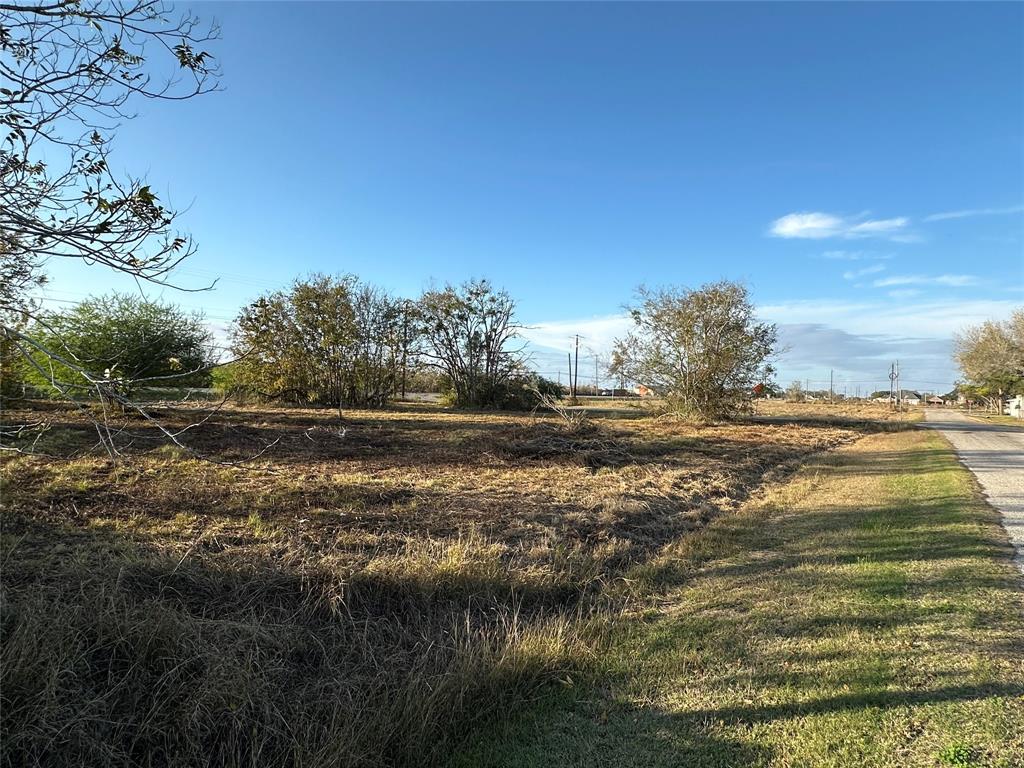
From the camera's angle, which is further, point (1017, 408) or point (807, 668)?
point (1017, 408)

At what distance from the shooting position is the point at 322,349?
26.7 m

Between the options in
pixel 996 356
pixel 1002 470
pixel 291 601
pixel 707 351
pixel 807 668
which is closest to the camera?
pixel 807 668

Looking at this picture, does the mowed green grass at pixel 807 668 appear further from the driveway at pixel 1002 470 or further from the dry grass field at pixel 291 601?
the driveway at pixel 1002 470

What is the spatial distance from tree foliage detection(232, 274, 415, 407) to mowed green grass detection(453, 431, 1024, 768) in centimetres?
2128

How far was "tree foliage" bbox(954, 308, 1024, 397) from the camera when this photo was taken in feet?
149

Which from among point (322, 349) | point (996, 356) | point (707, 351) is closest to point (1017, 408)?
point (996, 356)

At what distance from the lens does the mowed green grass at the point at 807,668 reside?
2877mm

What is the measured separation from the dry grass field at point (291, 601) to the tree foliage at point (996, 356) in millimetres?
52184

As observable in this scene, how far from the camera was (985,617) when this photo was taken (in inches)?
166

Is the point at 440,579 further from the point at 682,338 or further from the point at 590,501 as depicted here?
the point at 682,338

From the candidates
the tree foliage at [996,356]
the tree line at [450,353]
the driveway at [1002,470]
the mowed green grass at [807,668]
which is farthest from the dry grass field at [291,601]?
the tree foliage at [996,356]

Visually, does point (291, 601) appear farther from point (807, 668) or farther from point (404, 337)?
point (404, 337)

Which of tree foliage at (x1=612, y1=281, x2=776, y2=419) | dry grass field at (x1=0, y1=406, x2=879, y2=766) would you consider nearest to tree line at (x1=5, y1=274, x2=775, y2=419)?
tree foliage at (x1=612, y1=281, x2=776, y2=419)

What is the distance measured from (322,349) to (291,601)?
23.8m
